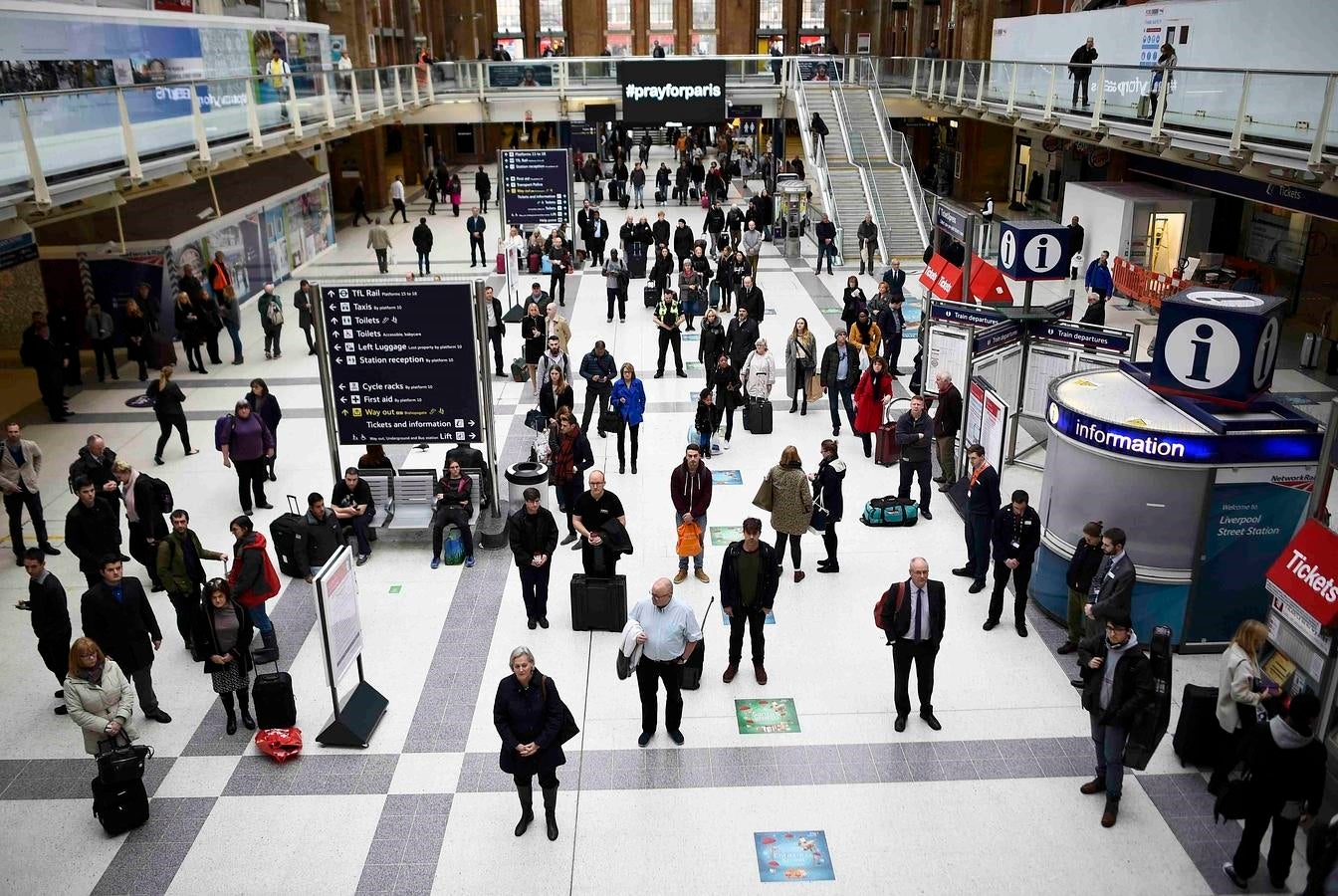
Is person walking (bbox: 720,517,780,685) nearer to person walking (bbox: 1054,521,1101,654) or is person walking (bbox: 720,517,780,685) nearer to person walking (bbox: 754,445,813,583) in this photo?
person walking (bbox: 754,445,813,583)

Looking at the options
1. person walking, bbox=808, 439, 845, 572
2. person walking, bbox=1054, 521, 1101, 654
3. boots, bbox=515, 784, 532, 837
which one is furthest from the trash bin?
person walking, bbox=1054, 521, 1101, 654

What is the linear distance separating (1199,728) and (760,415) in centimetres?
784

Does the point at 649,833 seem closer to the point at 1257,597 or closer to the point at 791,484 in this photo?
the point at 791,484

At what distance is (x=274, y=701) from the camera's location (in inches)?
314

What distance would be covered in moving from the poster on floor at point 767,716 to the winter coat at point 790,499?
6.57ft

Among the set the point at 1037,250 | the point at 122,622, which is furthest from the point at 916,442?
the point at 122,622

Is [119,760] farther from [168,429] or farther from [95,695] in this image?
[168,429]

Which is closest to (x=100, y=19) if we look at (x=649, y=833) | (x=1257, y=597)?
(x=649, y=833)

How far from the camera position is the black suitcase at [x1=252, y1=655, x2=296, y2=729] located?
796 cm

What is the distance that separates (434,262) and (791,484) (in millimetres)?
19659

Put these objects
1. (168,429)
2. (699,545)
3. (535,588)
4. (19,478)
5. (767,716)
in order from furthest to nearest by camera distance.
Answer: (168,429) < (19,478) < (699,545) < (535,588) < (767,716)

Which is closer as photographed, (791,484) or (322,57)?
(791,484)

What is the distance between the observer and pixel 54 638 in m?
8.25

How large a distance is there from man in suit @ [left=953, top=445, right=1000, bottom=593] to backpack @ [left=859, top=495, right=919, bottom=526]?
1217 mm
